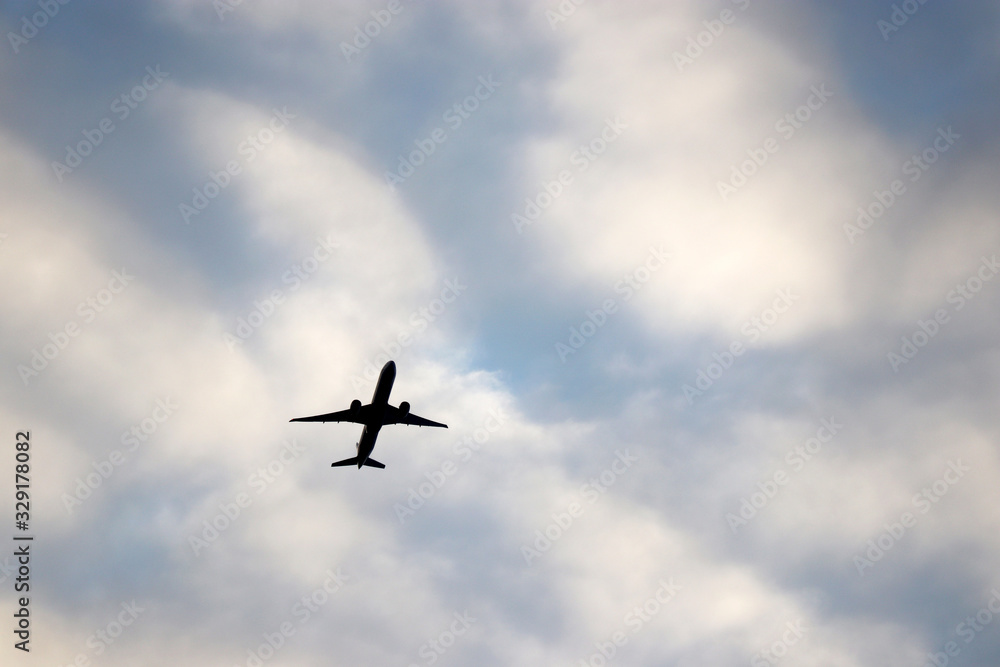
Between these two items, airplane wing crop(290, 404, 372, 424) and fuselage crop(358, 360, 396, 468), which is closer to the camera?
fuselage crop(358, 360, 396, 468)

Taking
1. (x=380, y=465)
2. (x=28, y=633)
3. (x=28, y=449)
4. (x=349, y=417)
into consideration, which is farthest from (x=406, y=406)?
(x=28, y=633)

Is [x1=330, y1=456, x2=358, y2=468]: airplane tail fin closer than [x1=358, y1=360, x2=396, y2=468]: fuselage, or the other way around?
[x1=358, y1=360, x2=396, y2=468]: fuselage

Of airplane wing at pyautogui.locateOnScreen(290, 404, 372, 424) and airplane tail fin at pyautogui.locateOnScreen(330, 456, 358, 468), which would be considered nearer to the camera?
airplane wing at pyautogui.locateOnScreen(290, 404, 372, 424)

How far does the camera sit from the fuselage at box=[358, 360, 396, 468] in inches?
4350

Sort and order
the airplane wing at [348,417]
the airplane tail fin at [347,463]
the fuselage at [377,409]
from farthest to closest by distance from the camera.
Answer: the airplane tail fin at [347,463], the airplane wing at [348,417], the fuselage at [377,409]

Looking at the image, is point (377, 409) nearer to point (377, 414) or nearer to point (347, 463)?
point (377, 414)

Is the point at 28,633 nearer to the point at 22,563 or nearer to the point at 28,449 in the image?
the point at 22,563

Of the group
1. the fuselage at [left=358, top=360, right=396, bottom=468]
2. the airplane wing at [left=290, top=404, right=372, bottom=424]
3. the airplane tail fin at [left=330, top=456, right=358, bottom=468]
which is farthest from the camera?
the airplane tail fin at [left=330, top=456, right=358, bottom=468]

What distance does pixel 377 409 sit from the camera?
117 meters

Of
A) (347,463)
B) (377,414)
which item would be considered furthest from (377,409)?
(347,463)

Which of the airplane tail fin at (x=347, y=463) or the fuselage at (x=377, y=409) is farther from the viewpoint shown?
the airplane tail fin at (x=347, y=463)

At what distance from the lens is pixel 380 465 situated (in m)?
142

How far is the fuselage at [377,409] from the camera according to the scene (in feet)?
363

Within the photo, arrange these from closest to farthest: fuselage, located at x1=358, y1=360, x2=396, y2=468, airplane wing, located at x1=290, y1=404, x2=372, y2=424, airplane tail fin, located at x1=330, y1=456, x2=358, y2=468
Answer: fuselage, located at x1=358, y1=360, x2=396, y2=468 < airplane wing, located at x1=290, y1=404, x2=372, y2=424 < airplane tail fin, located at x1=330, y1=456, x2=358, y2=468
